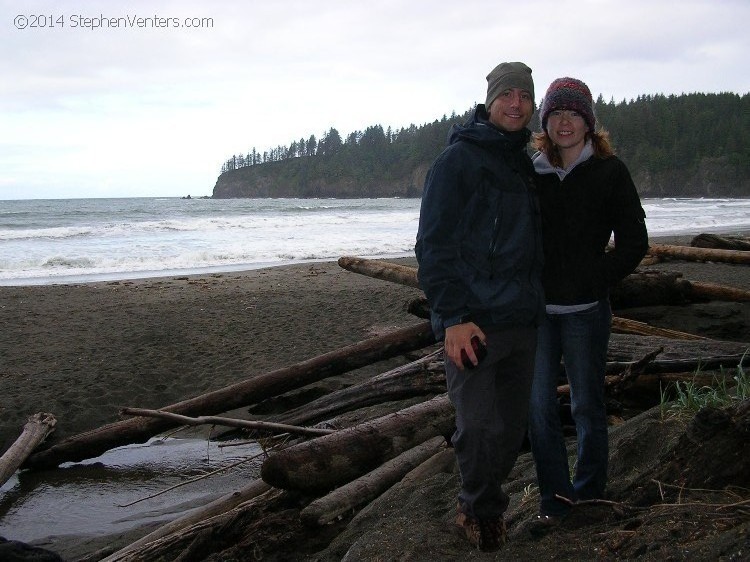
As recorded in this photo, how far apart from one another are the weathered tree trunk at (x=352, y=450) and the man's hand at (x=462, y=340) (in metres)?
1.30

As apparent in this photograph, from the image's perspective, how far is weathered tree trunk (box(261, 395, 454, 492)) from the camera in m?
3.47

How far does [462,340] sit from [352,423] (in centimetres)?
259

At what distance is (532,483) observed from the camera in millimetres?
3400

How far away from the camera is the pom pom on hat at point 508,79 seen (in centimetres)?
271

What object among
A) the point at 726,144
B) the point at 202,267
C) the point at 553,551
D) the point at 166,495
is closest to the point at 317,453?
the point at 553,551

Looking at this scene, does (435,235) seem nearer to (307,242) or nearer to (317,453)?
(317,453)

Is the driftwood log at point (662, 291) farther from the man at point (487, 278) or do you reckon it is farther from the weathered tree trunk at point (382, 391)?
the man at point (487, 278)

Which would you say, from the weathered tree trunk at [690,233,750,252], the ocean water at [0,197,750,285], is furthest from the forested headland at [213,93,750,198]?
the weathered tree trunk at [690,233,750,252]

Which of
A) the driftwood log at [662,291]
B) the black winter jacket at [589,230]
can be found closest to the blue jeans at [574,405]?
the black winter jacket at [589,230]

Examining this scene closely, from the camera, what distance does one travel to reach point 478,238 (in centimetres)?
266

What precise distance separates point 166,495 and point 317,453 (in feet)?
5.88

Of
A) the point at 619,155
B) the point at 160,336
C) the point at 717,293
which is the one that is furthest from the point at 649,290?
the point at 619,155

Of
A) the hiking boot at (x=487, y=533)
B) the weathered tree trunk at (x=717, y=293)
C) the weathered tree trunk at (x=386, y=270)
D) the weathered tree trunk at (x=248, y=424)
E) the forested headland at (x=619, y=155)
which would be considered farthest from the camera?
the forested headland at (x=619, y=155)

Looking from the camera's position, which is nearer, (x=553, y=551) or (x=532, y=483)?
(x=553, y=551)
